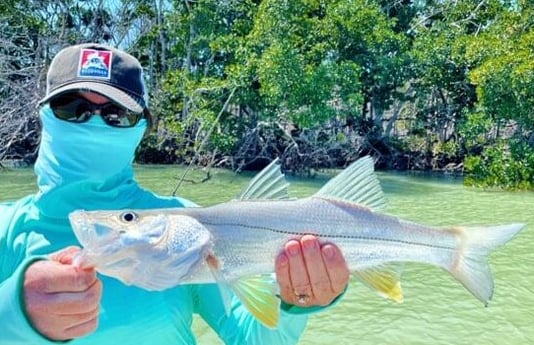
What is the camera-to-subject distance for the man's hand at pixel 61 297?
1.27 m

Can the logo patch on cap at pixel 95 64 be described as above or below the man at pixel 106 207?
above

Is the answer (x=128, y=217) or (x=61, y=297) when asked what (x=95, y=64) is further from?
(x=61, y=297)

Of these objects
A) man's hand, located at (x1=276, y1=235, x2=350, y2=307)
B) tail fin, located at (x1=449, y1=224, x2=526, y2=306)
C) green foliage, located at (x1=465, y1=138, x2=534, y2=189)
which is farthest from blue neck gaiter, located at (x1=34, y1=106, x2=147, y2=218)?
green foliage, located at (x1=465, y1=138, x2=534, y2=189)

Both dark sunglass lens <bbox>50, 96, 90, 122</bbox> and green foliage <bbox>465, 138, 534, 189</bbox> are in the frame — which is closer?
dark sunglass lens <bbox>50, 96, 90, 122</bbox>

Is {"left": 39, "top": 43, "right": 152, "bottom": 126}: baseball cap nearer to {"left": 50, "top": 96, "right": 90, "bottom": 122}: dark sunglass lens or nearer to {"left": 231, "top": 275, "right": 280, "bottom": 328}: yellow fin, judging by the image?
{"left": 50, "top": 96, "right": 90, "bottom": 122}: dark sunglass lens

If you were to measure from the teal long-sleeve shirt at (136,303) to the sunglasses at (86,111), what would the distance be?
193 mm

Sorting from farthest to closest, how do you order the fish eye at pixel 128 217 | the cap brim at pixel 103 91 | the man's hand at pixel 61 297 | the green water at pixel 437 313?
the green water at pixel 437 313
the cap brim at pixel 103 91
the fish eye at pixel 128 217
the man's hand at pixel 61 297

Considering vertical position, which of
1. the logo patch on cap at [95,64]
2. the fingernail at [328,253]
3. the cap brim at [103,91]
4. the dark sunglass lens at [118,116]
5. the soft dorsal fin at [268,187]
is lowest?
the fingernail at [328,253]

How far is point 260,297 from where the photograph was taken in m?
1.55

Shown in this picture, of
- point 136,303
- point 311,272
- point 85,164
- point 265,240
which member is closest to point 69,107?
point 85,164

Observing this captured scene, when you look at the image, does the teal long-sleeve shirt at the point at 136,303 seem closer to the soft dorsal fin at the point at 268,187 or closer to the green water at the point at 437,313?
the soft dorsal fin at the point at 268,187

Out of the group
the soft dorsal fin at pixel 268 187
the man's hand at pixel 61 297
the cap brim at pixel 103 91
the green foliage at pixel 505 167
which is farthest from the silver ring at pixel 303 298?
the green foliage at pixel 505 167

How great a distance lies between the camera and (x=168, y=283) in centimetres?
140

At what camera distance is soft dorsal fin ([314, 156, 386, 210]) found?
1714mm
